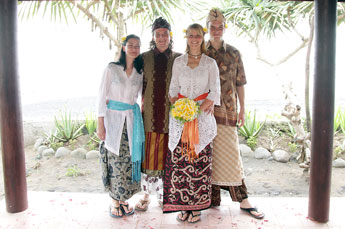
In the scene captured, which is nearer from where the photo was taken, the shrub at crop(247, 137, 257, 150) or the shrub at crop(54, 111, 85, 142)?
the shrub at crop(247, 137, 257, 150)

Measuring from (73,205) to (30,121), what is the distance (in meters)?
4.06

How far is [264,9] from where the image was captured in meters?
5.01

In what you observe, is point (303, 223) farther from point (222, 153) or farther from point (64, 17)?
point (64, 17)

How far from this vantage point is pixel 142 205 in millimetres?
3400

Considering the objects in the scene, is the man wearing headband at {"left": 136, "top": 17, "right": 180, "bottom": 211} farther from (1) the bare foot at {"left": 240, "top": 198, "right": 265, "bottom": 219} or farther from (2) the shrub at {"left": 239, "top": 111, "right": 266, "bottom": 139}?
(2) the shrub at {"left": 239, "top": 111, "right": 266, "bottom": 139}

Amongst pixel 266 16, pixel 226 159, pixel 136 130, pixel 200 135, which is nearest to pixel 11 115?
pixel 136 130

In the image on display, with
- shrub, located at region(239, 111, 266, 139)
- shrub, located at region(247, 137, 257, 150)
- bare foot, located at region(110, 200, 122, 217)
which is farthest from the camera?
shrub, located at region(239, 111, 266, 139)

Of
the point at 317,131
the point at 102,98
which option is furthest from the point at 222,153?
the point at 102,98

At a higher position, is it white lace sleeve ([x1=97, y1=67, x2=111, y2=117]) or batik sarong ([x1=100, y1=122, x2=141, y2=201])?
white lace sleeve ([x1=97, y1=67, x2=111, y2=117])

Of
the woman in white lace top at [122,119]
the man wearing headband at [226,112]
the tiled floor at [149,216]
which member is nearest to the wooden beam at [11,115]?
the tiled floor at [149,216]

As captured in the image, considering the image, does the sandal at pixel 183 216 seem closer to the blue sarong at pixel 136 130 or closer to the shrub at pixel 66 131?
the blue sarong at pixel 136 130

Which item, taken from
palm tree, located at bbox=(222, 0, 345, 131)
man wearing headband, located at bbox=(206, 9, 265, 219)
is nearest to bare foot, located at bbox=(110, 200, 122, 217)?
man wearing headband, located at bbox=(206, 9, 265, 219)

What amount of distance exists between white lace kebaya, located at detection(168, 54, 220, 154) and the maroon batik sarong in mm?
99

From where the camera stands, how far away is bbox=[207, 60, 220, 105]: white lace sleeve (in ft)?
9.47
